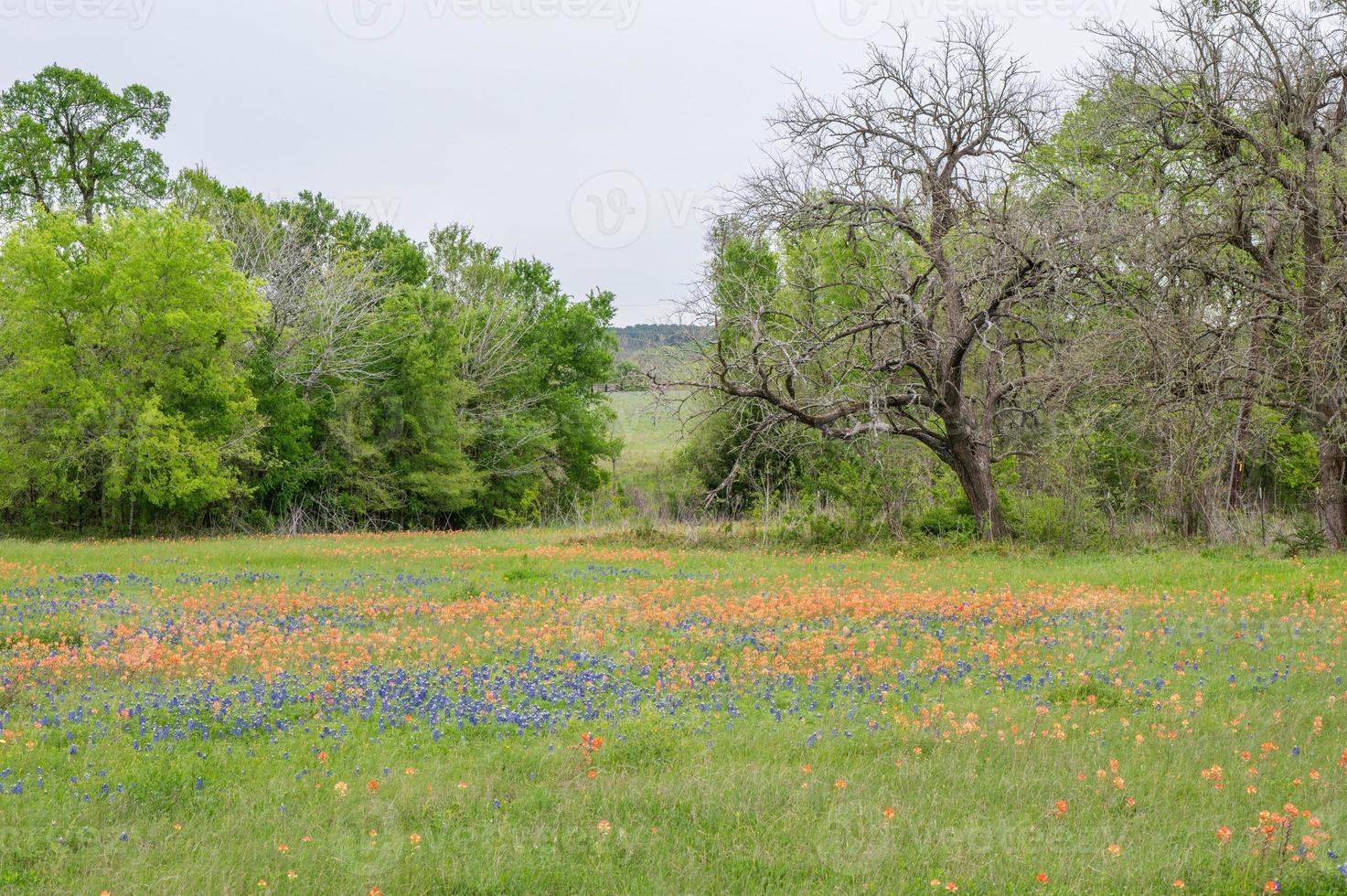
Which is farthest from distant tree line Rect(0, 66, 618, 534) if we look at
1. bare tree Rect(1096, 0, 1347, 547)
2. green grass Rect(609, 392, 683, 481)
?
bare tree Rect(1096, 0, 1347, 547)

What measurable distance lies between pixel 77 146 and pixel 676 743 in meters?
42.9

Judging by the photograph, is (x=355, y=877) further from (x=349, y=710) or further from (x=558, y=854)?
(x=349, y=710)

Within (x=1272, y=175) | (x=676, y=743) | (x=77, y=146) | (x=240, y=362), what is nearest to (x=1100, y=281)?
(x=1272, y=175)

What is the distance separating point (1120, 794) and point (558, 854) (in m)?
3.38

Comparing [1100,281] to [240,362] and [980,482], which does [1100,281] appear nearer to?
[980,482]

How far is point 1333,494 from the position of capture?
66.6ft

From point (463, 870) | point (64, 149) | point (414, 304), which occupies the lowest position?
point (463, 870)

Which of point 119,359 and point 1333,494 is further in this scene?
point 119,359

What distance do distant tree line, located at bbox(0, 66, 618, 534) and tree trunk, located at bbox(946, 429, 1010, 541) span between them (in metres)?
21.9

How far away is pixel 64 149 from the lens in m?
39.8

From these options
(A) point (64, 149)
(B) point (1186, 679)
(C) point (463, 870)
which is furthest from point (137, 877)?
(A) point (64, 149)

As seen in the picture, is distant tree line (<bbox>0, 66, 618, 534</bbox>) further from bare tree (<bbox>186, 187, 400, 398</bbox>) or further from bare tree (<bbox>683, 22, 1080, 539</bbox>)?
bare tree (<bbox>683, 22, 1080, 539</bbox>)

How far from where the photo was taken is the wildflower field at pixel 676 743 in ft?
16.6

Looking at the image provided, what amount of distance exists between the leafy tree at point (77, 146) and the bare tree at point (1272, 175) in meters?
36.2
